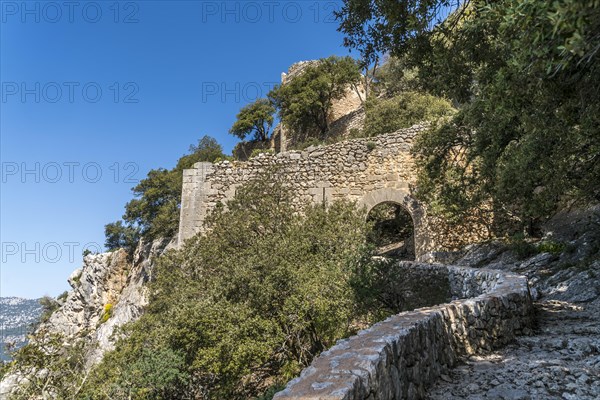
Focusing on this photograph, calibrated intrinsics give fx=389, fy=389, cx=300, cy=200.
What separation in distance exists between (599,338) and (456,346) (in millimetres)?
1602

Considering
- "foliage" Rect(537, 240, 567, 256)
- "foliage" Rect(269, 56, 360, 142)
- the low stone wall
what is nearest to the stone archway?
"foliage" Rect(537, 240, 567, 256)

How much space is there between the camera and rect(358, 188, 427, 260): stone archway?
11953mm

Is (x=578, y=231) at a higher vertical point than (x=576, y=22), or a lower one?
lower

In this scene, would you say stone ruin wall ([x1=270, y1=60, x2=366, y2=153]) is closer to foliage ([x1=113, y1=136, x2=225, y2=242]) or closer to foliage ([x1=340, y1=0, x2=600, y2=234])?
foliage ([x1=113, y1=136, x2=225, y2=242])

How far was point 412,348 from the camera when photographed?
9.82ft

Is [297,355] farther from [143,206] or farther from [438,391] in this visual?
[143,206]

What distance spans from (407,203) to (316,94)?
56.6ft

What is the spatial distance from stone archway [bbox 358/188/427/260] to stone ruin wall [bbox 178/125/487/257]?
30 millimetres

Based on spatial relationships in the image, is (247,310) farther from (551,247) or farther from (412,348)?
(551,247)

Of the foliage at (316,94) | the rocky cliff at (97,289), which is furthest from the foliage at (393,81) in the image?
the rocky cliff at (97,289)

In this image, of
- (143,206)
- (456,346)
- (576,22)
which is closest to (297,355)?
(456,346)

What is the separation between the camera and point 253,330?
6.07 metres

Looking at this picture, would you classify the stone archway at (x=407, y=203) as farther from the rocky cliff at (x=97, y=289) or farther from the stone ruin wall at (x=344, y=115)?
the rocky cliff at (x=97, y=289)

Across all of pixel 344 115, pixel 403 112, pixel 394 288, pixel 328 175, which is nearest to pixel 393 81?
pixel 344 115
